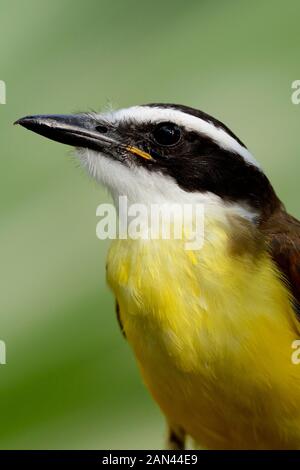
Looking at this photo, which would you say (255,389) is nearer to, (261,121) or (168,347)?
(168,347)

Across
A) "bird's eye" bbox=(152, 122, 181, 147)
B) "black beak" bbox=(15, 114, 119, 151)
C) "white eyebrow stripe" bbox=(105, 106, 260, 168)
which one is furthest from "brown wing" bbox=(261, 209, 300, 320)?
"black beak" bbox=(15, 114, 119, 151)

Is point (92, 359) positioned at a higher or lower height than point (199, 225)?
lower

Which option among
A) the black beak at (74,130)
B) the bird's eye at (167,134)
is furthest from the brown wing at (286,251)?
the black beak at (74,130)

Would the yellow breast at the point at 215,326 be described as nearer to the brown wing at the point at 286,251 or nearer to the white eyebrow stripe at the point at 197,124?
the brown wing at the point at 286,251

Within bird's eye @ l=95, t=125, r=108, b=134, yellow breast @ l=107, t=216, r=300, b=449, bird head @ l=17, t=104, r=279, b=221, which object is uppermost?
bird's eye @ l=95, t=125, r=108, b=134

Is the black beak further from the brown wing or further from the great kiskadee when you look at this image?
the brown wing

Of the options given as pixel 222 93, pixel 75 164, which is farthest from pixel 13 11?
pixel 75 164

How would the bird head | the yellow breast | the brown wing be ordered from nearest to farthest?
the yellow breast → the bird head → the brown wing
